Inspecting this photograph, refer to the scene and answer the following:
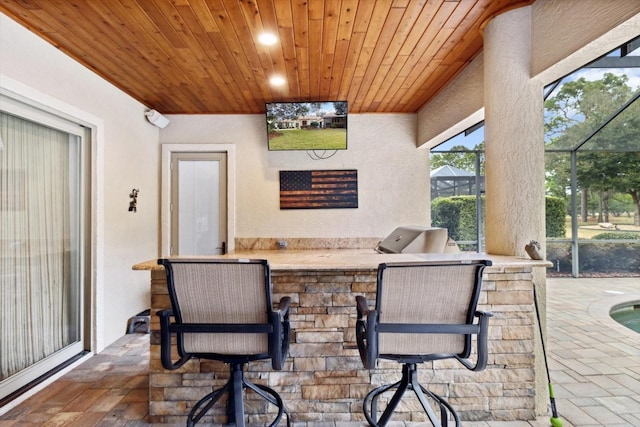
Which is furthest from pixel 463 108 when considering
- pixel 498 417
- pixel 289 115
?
pixel 498 417

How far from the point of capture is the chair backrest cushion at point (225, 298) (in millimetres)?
1522

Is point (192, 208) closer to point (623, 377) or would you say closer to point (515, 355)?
point (515, 355)

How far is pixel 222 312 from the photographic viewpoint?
156 centimetres

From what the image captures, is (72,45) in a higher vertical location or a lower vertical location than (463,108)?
higher

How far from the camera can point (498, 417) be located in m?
1.99

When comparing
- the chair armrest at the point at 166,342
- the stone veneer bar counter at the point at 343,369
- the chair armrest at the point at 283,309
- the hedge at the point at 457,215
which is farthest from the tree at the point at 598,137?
the chair armrest at the point at 166,342

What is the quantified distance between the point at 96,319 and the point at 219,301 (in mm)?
2224

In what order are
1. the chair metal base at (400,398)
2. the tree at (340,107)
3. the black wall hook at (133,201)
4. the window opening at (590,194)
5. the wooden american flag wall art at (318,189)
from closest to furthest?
1. the chair metal base at (400,398)
2. the black wall hook at (133,201)
3. the tree at (340,107)
4. the wooden american flag wall art at (318,189)
5. the window opening at (590,194)

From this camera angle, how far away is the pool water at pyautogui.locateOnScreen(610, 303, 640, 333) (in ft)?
14.8

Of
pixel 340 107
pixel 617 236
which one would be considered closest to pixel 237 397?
pixel 340 107

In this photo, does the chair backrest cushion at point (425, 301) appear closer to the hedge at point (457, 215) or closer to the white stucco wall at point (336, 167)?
the white stucco wall at point (336, 167)

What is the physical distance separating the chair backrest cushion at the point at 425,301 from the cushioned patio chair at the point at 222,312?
0.52 meters

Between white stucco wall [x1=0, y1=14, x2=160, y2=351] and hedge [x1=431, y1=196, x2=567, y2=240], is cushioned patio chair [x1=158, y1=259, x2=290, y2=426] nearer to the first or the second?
white stucco wall [x1=0, y1=14, x2=160, y2=351]

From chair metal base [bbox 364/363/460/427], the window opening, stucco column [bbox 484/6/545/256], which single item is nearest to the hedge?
the window opening
